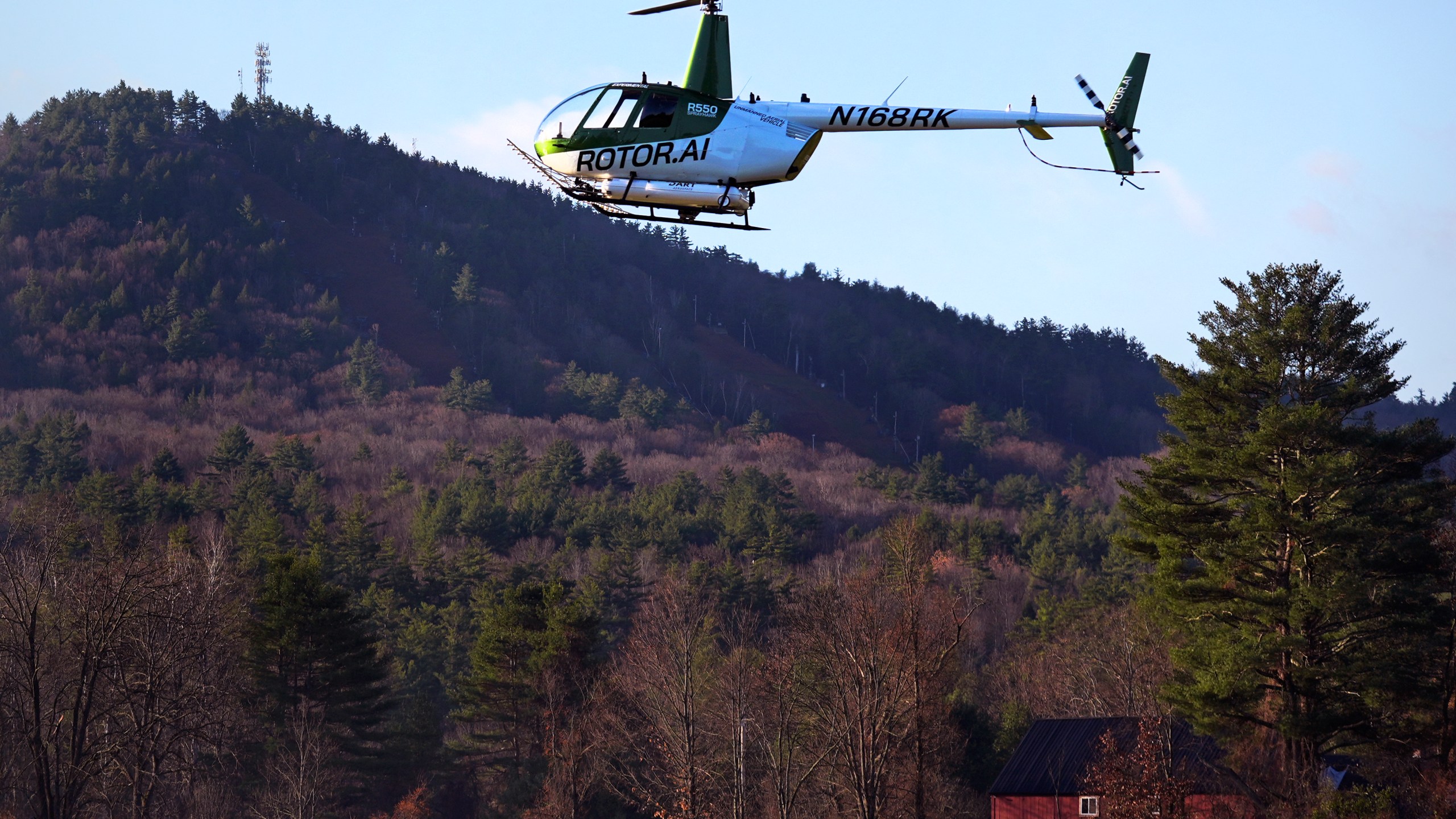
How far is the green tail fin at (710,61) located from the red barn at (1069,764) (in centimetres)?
2392

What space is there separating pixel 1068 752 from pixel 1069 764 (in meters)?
0.67

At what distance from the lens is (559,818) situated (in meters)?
50.7

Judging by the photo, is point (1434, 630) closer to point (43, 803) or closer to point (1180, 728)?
point (1180, 728)

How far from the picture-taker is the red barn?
4391cm

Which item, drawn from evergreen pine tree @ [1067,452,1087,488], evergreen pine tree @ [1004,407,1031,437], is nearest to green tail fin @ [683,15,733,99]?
evergreen pine tree @ [1067,452,1087,488]

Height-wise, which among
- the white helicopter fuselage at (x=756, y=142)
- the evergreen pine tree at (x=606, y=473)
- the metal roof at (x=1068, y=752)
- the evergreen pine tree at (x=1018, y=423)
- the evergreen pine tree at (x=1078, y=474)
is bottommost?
the metal roof at (x=1068, y=752)

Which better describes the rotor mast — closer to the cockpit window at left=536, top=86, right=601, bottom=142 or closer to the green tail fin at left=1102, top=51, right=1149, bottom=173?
the cockpit window at left=536, top=86, right=601, bottom=142

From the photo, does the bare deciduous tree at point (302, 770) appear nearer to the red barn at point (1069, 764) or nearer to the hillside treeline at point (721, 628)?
the hillside treeline at point (721, 628)

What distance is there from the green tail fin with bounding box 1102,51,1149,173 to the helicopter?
2.97 ft

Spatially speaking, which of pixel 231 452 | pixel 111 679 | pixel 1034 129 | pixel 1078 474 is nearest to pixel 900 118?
pixel 1034 129

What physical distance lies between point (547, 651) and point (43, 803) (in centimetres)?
2542

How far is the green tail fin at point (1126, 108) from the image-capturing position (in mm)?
25312

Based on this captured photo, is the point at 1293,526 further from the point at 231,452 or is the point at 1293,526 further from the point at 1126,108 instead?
the point at 231,452

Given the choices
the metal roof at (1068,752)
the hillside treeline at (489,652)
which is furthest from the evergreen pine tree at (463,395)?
the metal roof at (1068,752)
